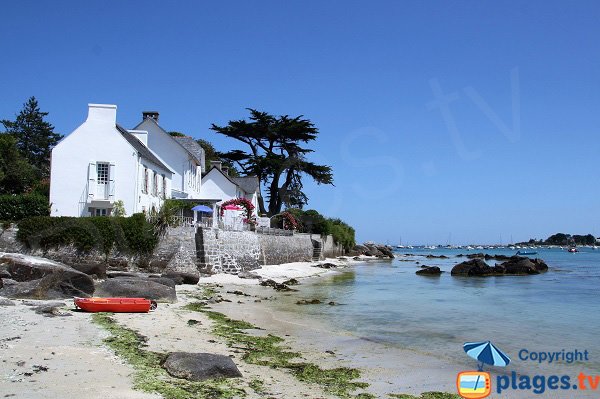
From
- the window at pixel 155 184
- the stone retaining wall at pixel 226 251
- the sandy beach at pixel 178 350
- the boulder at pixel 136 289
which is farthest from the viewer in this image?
the window at pixel 155 184

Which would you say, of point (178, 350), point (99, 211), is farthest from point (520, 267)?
point (178, 350)

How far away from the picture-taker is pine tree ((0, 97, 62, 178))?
63.9 metres

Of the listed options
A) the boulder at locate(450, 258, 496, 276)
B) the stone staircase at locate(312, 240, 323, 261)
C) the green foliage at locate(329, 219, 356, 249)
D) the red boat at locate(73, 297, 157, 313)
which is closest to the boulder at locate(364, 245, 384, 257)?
the green foliage at locate(329, 219, 356, 249)

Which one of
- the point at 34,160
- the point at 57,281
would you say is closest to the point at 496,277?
the point at 57,281

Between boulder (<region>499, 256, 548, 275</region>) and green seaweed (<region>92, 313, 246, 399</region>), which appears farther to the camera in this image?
boulder (<region>499, 256, 548, 275</region>)

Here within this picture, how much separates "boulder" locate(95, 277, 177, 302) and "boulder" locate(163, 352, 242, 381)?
7681 millimetres

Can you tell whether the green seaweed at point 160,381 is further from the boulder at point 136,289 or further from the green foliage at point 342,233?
the green foliage at point 342,233

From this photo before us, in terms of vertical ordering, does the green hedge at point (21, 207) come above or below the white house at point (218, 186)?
below

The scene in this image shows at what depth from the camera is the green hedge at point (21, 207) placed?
26.5 metres

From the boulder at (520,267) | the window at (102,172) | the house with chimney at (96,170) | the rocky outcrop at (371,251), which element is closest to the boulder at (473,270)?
the boulder at (520,267)

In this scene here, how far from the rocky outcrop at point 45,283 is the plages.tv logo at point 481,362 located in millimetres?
11667

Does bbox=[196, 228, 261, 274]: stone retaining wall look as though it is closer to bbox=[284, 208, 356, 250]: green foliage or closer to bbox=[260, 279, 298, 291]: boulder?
bbox=[260, 279, 298, 291]: boulder

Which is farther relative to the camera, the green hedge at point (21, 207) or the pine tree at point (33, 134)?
the pine tree at point (33, 134)

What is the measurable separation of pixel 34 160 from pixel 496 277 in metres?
54.3
